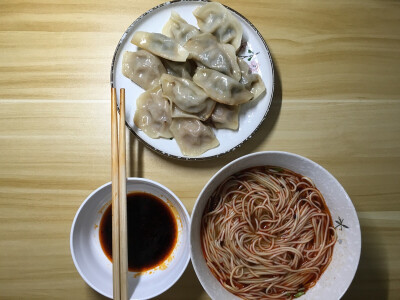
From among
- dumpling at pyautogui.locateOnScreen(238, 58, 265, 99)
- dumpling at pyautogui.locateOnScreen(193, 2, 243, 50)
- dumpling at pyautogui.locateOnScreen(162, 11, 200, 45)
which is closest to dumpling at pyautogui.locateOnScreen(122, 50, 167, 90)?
dumpling at pyautogui.locateOnScreen(162, 11, 200, 45)

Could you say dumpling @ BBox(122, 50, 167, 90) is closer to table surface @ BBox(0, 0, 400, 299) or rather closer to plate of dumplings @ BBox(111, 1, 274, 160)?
plate of dumplings @ BBox(111, 1, 274, 160)

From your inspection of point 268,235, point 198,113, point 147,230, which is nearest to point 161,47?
point 198,113

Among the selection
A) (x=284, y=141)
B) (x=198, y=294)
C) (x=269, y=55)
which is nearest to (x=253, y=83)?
(x=269, y=55)

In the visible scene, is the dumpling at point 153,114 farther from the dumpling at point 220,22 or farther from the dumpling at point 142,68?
the dumpling at point 220,22

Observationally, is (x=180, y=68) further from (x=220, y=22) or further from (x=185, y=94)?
(x=220, y=22)

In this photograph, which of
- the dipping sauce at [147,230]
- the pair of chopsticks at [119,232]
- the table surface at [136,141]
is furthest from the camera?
the table surface at [136,141]

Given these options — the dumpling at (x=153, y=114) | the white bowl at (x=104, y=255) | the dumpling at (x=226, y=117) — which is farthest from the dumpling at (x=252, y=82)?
the white bowl at (x=104, y=255)

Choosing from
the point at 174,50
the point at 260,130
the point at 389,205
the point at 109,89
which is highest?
the point at 174,50

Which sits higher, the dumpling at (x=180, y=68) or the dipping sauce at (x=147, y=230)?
the dumpling at (x=180, y=68)

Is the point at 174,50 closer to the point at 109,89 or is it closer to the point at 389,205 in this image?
the point at 109,89
